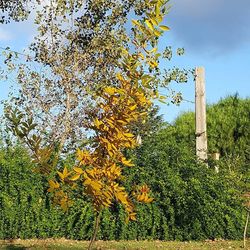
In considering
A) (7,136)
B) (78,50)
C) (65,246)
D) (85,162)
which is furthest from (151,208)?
(78,50)

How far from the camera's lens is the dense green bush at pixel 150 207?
1138 cm

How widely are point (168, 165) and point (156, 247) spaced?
2424mm

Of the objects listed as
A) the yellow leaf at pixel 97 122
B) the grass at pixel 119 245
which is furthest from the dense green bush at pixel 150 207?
the yellow leaf at pixel 97 122

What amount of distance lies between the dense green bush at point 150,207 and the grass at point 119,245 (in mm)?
358

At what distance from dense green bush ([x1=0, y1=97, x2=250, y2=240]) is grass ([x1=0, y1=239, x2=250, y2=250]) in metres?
0.36

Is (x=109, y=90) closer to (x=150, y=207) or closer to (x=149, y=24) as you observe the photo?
(x=149, y=24)

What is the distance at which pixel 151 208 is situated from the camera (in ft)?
37.4

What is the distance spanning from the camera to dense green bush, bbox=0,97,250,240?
11.4 m

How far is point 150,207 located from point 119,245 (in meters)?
1.41

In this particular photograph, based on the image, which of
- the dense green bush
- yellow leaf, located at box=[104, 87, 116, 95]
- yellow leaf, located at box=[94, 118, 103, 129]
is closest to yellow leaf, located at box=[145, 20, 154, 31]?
yellow leaf, located at box=[104, 87, 116, 95]

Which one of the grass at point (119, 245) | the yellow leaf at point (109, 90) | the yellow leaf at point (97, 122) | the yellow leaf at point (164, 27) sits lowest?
the grass at point (119, 245)

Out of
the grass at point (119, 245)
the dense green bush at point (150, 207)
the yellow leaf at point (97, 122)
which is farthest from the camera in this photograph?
the dense green bush at point (150, 207)

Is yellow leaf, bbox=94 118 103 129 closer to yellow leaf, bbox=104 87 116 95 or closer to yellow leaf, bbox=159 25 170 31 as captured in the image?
yellow leaf, bbox=104 87 116 95

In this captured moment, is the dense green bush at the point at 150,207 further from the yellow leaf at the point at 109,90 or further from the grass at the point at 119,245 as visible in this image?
the yellow leaf at the point at 109,90
